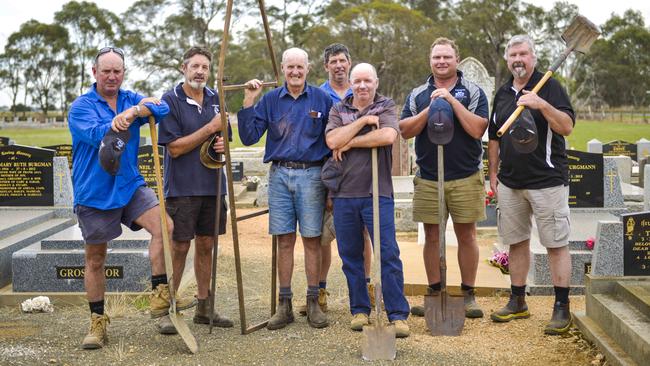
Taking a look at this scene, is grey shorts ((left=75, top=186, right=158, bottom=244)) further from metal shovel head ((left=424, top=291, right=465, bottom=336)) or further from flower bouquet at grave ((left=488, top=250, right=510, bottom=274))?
flower bouquet at grave ((left=488, top=250, right=510, bottom=274))

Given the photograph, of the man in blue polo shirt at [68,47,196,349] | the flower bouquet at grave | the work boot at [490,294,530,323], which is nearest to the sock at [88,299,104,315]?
the man in blue polo shirt at [68,47,196,349]

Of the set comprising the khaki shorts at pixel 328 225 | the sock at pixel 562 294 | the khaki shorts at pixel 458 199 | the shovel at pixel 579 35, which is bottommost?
the sock at pixel 562 294

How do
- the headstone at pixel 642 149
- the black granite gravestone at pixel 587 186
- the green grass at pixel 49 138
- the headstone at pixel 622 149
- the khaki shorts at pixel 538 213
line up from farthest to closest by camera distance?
the green grass at pixel 49 138 < the headstone at pixel 622 149 < the headstone at pixel 642 149 < the black granite gravestone at pixel 587 186 < the khaki shorts at pixel 538 213

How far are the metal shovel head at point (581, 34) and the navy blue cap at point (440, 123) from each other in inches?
42.7

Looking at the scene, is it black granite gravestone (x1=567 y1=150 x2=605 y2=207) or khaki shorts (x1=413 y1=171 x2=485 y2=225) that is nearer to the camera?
khaki shorts (x1=413 y1=171 x2=485 y2=225)

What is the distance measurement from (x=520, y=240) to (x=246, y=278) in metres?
3.07

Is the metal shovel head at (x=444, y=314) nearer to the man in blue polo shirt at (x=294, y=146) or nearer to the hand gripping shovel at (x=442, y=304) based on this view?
the hand gripping shovel at (x=442, y=304)

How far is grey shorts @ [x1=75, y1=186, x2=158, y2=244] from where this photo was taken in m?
4.60

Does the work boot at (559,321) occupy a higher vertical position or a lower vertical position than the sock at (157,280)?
lower

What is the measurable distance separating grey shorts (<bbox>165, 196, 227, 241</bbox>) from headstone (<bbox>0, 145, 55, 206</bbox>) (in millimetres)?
4107

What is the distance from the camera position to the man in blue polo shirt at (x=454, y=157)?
4.93m

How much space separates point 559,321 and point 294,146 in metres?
2.13

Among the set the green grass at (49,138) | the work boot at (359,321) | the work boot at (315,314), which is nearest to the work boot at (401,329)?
the work boot at (359,321)

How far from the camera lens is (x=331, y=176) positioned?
4699mm
